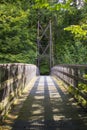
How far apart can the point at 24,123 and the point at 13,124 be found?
217mm

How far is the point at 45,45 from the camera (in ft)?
162

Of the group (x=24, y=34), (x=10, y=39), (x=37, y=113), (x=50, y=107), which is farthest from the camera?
(x=24, y=34)

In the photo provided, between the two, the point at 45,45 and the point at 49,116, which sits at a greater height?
the point at 45,45

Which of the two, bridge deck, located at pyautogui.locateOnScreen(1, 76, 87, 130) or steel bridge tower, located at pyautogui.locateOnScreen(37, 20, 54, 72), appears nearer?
bridge deck, located at pyautogui.locateOnScreen(1, 76, 87, 130)

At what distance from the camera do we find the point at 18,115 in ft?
24.8

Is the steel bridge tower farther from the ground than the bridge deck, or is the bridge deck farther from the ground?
the steel bridge tower

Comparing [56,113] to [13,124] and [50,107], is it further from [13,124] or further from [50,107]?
[13,124]

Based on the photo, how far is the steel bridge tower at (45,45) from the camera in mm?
44769

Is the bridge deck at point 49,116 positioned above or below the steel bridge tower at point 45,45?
below

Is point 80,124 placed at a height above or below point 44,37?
below

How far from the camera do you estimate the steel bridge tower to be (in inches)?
1763

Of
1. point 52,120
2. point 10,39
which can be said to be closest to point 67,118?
point 52,120

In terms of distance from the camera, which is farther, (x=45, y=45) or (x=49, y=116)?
(x=45, y=45)

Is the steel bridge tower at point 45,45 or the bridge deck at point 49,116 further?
the steel bridge tower at point 45,45
